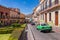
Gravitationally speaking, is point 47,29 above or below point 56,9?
below

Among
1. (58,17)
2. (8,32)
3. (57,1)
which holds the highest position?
(57,1)

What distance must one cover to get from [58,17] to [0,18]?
2457 centimetres

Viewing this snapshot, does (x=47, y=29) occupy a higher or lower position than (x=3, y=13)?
lower

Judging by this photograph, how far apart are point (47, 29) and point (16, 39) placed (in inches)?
482

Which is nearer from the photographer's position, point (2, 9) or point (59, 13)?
point (59, 13)

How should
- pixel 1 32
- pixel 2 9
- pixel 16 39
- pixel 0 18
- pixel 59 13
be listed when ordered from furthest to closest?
pixel 2 9, pixel 0 18, pixel 59 13, pixel 1 32, pixel 16 39

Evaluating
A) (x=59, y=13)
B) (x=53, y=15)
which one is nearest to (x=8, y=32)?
(x=59, y=13)

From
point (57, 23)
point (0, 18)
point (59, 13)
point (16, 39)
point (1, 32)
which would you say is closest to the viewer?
point (16, 39)

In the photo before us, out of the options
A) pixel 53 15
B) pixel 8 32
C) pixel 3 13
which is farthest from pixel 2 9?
pixel 8 32

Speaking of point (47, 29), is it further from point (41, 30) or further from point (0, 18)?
point (0, 18)

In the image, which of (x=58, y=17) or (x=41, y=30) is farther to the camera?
(x=58, y=17)

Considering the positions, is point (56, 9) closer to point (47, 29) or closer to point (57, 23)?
point (57, 23)

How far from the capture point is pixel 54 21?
3025cm

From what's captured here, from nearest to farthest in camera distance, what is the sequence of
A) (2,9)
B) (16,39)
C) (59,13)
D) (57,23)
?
(16,39) < (59,13) < (57,23) < (2,9)
